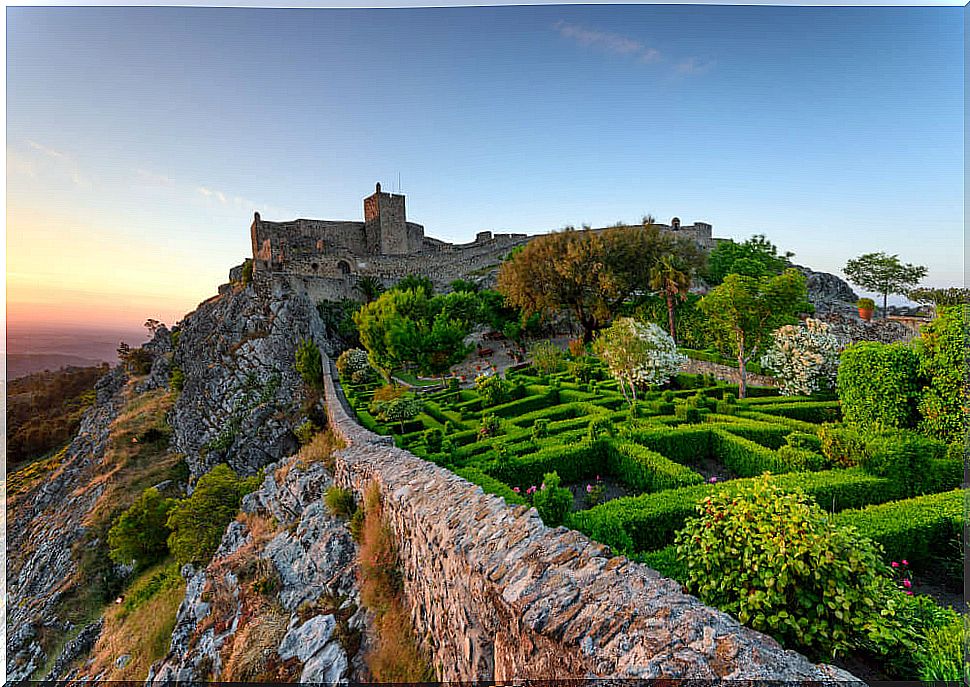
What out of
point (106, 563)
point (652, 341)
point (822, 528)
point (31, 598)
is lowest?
point (31, 598)

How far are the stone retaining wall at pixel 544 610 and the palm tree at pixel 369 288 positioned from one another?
891 inches

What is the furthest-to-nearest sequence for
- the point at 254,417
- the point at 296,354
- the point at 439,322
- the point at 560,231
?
the point at 560,231 → the point at 296,354 → the point at 254,417 → the point at 439,322

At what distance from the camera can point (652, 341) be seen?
9.65m

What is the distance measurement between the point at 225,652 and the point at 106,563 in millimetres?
10942

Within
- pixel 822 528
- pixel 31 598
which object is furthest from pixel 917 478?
pixel 31 598

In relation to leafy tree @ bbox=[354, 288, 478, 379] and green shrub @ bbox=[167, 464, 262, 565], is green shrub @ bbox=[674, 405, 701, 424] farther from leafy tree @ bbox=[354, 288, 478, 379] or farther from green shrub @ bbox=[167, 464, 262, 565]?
green shrub @ bbox=[167, 464, 262, 565]

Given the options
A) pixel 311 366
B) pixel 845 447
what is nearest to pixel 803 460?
pixel 845 447

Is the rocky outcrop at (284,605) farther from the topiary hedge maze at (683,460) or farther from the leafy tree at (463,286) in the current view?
the leafy tree at (463,286)

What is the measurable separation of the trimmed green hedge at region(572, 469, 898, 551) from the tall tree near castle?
12647 mm

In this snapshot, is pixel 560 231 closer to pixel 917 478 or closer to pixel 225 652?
pixel 917 478

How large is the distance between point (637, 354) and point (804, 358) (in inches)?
137

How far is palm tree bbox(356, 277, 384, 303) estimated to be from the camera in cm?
2532

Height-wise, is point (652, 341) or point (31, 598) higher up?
point (652, 341)

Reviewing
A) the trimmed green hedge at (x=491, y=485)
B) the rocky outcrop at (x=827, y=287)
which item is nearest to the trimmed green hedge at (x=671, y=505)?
the trimmed green hedge at (x=491, y=485)
